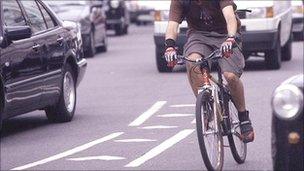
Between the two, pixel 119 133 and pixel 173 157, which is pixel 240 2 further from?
pixel 173 157

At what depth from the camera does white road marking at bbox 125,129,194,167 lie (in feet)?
33.6

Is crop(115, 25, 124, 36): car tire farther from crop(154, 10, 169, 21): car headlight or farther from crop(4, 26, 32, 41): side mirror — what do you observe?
crop(4, 26, 32, 41): side mirror

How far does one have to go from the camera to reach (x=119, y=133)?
489 inches

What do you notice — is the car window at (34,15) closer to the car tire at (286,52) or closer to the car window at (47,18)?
the car window at (47,18)

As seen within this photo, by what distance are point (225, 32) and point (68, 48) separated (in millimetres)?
4365

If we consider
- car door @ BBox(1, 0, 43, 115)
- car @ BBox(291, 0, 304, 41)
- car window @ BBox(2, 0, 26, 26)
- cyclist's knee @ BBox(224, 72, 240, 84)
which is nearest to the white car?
car window @ BBox(2, 0, 26, 26)

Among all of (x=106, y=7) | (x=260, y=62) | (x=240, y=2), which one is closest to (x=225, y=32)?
(x=240, y=2)

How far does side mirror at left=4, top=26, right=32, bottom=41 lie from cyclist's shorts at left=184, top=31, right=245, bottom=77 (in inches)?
104

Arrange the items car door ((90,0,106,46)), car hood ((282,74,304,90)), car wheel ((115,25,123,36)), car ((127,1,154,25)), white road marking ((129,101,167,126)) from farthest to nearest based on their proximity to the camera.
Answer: car ((127,1,154,25))
car wheel ((115,25,123,36))
car door ((90,0,106,46))
white road marking ((129,101,167,126))
car hood ((282,74,304,90))

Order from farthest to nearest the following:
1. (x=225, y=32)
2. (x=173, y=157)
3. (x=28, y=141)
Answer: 1. (x=28, y=141)
2. (x=173, y=157)
3. (x=225, y=32)

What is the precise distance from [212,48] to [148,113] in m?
4.51

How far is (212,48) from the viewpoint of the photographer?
9.72 m

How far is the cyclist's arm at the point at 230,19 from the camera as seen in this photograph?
9.25 m

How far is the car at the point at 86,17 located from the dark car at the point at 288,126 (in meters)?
17.3
